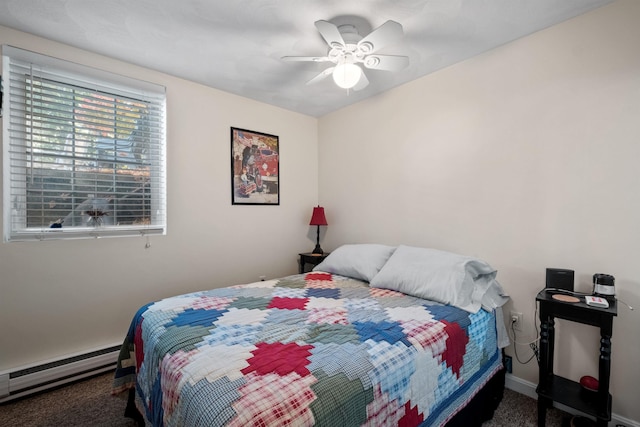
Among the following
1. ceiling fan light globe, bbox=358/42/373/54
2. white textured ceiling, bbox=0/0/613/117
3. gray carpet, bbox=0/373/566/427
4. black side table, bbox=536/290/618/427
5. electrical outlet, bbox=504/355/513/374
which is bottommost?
gray carpet, bbox=0/373/566/427

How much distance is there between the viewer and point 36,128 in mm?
2057

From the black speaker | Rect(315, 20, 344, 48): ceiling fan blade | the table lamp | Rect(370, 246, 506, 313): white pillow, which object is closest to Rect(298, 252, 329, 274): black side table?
the table lamp

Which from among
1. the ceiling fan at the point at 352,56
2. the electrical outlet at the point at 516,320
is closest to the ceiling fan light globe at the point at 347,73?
the ceiling fan at the point at 352,56

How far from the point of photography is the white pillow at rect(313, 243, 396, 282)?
2.43 metres

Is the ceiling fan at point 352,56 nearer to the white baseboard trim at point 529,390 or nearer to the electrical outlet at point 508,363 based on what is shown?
the electrical outlet at point 508,363

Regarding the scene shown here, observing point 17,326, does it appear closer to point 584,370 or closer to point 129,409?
point 129,409

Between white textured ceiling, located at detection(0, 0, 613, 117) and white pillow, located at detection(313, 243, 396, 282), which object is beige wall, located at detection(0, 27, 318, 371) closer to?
white textured ceiling, located at detection(0, 0, 613, 117)

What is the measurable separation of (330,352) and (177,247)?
2.01m

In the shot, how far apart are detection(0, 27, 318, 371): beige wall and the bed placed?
87 cm

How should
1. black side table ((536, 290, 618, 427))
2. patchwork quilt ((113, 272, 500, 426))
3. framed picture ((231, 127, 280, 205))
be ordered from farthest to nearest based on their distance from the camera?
framed picture ((231, 127, 280, 205)) < black side table ((536, 290, 618, 427)) < patchwork quilt ((113, 272, 500, 426))

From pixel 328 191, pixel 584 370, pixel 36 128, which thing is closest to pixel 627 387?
pixel 584 370

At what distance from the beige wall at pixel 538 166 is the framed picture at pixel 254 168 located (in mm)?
1290

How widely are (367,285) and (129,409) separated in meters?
1.74

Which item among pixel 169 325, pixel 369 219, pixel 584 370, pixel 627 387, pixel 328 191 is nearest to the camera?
pixel 169 325
